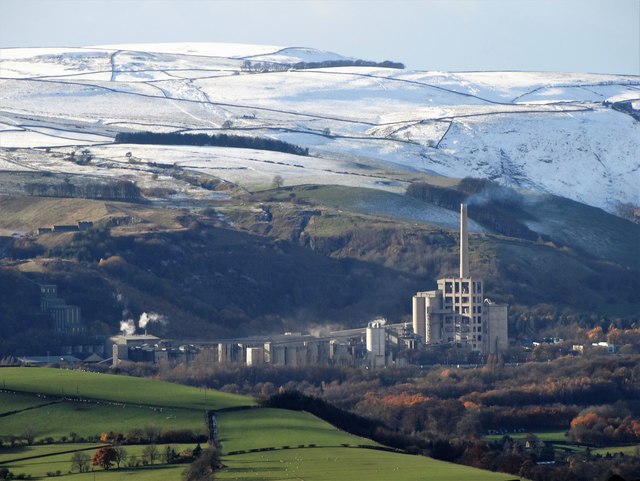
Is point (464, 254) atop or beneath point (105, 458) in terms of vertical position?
atop

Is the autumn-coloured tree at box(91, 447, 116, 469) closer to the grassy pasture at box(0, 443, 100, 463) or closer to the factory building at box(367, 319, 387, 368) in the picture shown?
the grassy pasture at box(0, 443, 100, 463)

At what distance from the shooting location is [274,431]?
69.9 metres

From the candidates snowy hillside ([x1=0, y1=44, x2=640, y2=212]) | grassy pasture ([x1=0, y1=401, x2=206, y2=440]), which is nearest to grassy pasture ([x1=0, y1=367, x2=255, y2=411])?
grassy pasture ([x1=0, y1=401, x2=206, y2=440])

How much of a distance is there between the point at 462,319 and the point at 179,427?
46055 millimetres

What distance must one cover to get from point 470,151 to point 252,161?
21.8m

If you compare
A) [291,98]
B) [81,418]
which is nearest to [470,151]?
[291,98]

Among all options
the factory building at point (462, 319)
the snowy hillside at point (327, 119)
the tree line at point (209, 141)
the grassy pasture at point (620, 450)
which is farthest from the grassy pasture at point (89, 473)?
the tree line at point (209, 141)

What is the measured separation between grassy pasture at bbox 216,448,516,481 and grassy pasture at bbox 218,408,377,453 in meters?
1.70

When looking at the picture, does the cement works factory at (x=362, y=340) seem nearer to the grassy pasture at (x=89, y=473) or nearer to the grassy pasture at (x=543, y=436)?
the grassy pasture at (x=543, y=436)

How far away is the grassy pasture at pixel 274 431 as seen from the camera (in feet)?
222

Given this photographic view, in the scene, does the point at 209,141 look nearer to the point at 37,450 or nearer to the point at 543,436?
the point at 543,436

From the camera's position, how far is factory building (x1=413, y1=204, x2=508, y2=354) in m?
114

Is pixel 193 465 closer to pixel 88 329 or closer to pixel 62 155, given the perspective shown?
pixel 88 329

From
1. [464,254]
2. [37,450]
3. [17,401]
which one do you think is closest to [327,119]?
[464,254]
